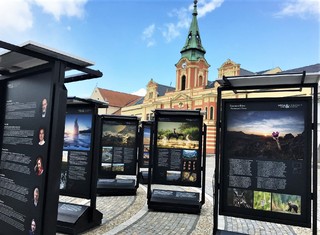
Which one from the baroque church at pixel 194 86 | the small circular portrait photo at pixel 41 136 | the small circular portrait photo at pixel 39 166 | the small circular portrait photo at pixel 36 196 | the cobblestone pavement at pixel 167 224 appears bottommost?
the cobblestone pavement at pixel 167 224

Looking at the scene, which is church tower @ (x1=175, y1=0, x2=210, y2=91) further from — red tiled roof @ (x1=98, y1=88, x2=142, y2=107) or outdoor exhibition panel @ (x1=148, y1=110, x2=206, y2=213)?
outdoor exhibition panel @ (x1=148, y1=110, x2=206, y2=213)

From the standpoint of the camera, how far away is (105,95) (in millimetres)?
62188

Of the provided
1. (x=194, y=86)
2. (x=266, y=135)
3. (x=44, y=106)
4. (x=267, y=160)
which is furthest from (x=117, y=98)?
(x=44, y=106)

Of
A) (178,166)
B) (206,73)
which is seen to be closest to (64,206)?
(178,166)

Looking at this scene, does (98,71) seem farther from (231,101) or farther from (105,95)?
(105,95)

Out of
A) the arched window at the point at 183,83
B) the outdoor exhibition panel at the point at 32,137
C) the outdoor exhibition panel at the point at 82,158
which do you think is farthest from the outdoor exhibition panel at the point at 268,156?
the arched window at the point at 183,83

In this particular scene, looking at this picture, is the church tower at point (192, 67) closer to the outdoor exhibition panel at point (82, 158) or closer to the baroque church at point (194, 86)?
the baroque church at point (194, 86)

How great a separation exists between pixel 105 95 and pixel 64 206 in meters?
57.5

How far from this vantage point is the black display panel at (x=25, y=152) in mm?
3029

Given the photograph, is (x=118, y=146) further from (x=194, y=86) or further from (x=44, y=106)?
(x=194, y=86)

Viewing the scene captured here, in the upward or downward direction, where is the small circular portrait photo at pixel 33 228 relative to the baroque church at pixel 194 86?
downward

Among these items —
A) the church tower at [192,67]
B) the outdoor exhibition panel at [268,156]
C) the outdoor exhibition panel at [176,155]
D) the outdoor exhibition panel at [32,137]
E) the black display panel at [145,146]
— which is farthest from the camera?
the church tower at [192,67]

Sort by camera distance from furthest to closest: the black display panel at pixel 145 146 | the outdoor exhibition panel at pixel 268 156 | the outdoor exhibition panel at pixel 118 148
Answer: the black display panel at pixel 145 146 < the outdoor exhibition panel at pixel 118 148 < the outdoor exhibition panel at pixel 268 156

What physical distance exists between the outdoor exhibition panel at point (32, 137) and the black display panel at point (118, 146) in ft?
19.2
